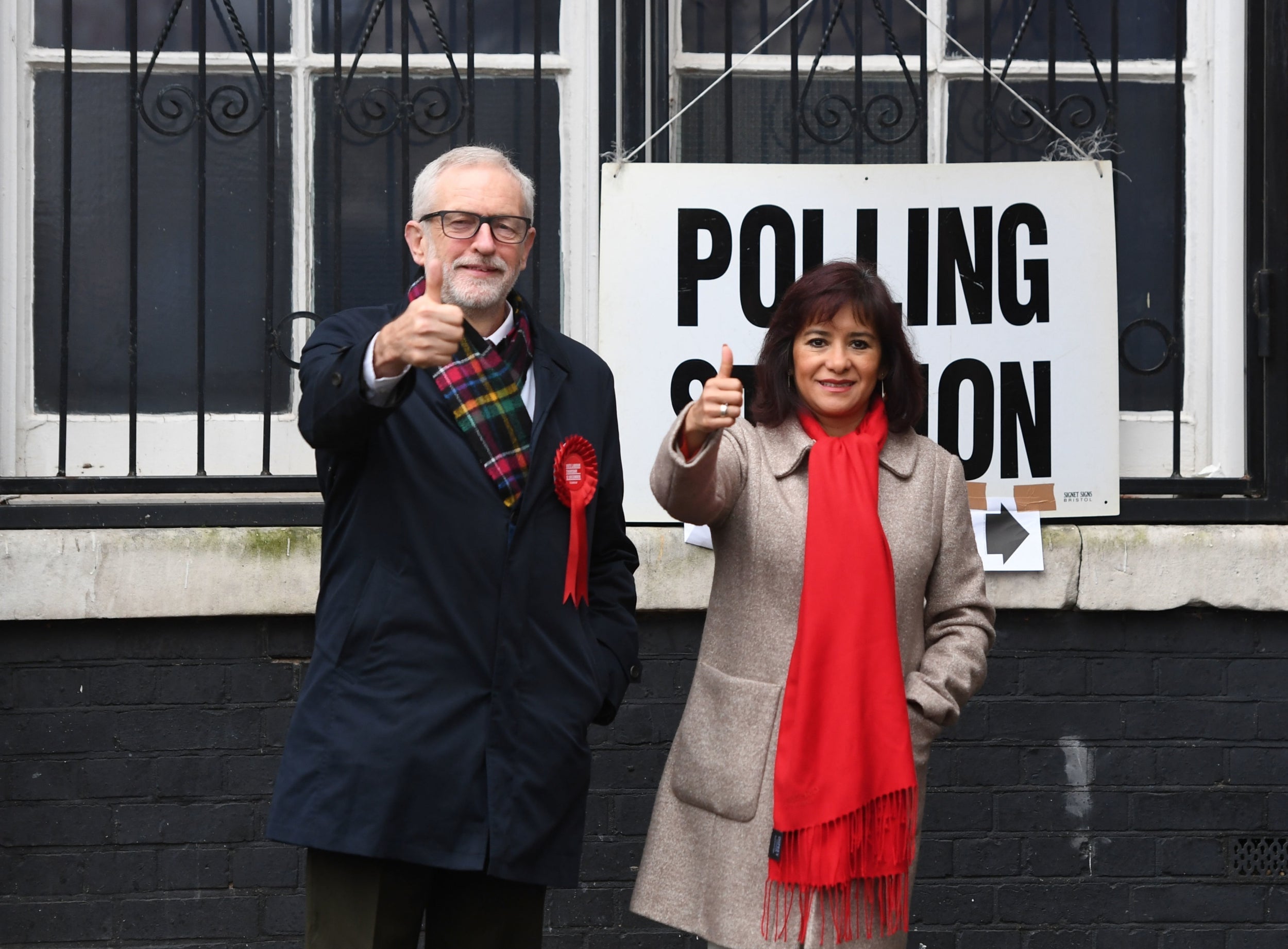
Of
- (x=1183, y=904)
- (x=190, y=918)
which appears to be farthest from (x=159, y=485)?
(x=1183, y=904)

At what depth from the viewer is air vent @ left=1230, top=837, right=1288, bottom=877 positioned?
425cm

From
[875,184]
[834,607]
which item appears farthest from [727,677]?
[875,184]

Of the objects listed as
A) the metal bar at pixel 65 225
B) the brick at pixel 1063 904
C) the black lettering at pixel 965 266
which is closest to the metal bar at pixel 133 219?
the metal bar at pixel 65 225

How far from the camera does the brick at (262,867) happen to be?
4051mm

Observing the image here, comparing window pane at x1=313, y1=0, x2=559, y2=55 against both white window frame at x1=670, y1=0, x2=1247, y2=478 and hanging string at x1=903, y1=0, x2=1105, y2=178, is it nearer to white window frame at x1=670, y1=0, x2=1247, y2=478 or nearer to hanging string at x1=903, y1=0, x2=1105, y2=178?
white window frame at x1=670, y1=0, x2=1247, y2=478

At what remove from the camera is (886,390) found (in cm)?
292

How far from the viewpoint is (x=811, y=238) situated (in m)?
4.16

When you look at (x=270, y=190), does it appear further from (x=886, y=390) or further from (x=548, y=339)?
(x=886, y=390)

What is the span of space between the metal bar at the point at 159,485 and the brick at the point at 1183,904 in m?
2.67

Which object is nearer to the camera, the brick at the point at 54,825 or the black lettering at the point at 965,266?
the brick at the point at 54,825

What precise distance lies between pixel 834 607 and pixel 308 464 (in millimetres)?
2097

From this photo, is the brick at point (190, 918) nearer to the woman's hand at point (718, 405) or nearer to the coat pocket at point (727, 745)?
the coat pocket at point (727, 745)

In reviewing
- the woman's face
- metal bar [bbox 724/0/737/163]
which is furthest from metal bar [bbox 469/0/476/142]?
the woman's face

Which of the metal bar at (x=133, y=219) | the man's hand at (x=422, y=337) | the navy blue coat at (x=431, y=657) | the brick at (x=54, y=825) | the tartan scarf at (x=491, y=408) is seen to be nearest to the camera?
the man's hand at (x=422, y=337)
